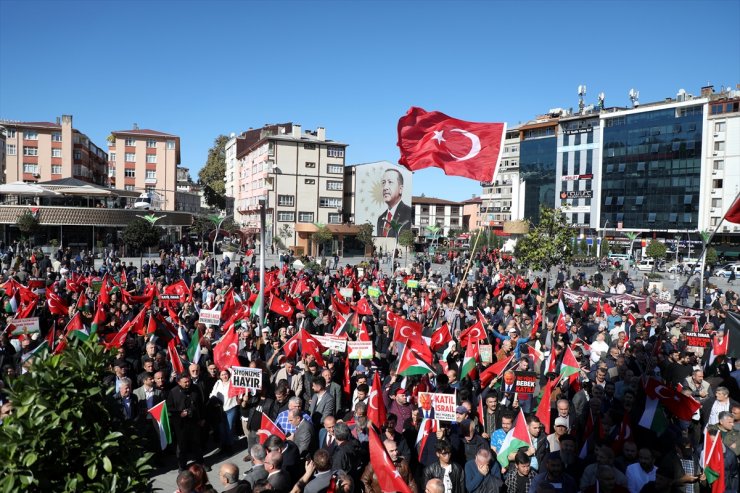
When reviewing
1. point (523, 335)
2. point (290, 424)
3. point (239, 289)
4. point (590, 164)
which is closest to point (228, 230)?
point (239, 289)

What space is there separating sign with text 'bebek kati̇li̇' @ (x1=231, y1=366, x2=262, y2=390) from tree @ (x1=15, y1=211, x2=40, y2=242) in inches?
1770

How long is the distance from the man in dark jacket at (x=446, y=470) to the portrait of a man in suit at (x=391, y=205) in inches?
2475

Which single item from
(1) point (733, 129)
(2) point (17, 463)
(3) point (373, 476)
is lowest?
(3) point (373, 476)

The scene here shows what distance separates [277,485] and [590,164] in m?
84.1

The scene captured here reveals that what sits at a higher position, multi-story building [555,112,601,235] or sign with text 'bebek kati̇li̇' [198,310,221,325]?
multi-story building [555,112,601,235]

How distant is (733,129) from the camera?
7000 centimetres

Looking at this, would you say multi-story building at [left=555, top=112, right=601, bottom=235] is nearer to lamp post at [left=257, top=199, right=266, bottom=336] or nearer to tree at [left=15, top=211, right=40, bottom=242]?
tree at [left=15, top=211, right=40, bottom=242]

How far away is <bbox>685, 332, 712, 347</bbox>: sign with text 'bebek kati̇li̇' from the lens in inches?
530

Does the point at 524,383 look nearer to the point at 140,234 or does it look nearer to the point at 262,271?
the point at 262,271

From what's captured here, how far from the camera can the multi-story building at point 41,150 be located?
66.9 metres

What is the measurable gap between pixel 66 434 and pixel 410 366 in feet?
19.9

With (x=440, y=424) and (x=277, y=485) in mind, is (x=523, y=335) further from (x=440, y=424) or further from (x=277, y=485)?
(x=277, y=485)

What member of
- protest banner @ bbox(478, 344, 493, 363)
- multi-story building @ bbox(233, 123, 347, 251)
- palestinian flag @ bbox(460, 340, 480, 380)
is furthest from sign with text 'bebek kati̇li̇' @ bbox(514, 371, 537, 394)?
multi-story building @ bbox(233, 123, 347, 251)

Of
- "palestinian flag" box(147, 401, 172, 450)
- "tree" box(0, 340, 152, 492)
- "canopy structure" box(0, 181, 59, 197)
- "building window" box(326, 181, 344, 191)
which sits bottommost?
"palestinian flag" box(147, 401, 172, 450)
